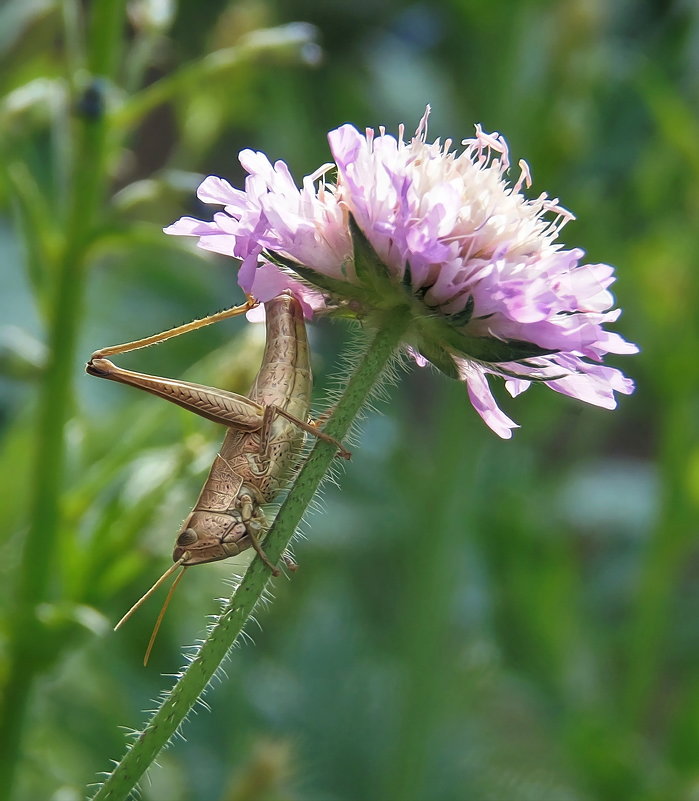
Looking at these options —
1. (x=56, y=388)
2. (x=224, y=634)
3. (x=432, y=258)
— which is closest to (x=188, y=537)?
(x=224, y=634)

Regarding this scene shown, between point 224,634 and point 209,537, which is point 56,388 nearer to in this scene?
point 209,537

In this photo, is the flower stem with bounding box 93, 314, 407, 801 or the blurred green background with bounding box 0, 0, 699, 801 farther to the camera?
the blurred green background with bounding box 0, 0, 699, 801

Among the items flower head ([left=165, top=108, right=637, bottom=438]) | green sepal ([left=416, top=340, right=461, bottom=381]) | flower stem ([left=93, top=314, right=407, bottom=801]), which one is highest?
flower head ([left=165, top=108, right=637, bottom=438])

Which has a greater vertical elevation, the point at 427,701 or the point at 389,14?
the point at 389,14

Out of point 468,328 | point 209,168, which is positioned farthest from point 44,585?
point 209,168

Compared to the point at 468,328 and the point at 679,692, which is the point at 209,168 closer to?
the point at 679,692

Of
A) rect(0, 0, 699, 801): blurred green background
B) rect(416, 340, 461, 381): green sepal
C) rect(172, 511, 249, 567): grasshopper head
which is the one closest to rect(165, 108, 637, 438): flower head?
rect(416, 340, 461, 381): green sepal

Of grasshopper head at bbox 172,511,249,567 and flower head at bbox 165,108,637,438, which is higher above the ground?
flower head at bbox 165,108,637,438

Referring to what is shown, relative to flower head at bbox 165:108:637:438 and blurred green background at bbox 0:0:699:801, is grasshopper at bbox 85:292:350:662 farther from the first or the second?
blurred green background at bbox 0:0:699:801
